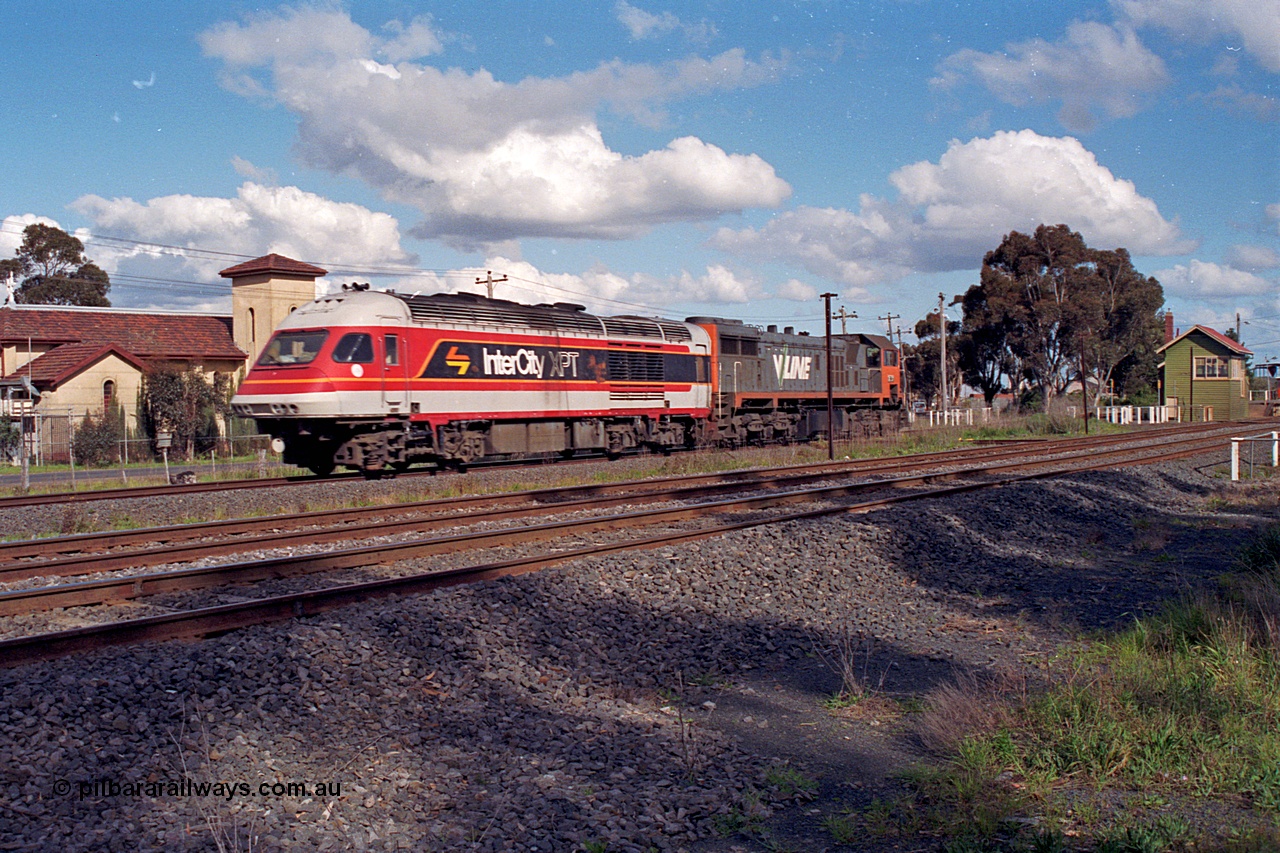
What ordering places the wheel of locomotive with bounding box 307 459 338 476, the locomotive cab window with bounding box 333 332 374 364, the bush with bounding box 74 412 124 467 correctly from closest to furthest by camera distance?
the locomotive cab window with bounding box 333 332 374 364, the wheel of locomotive with bounding box 307 459 338 476, the bush with bounding box 74 412 124 467

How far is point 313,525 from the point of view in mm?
13742

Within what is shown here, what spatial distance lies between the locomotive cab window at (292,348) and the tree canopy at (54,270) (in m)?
66.9

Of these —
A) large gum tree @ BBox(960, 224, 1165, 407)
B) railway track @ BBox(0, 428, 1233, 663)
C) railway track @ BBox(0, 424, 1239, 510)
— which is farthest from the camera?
large gum tree @ BBox(960, 224, 1165, 407)

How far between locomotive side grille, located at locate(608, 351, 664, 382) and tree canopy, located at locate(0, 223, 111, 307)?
6607 centimetres

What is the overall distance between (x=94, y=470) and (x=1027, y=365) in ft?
181

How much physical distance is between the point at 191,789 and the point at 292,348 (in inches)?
573

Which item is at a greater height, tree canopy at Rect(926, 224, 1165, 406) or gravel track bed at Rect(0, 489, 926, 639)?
tree canopy at Rect(926, 224, 1165, 406)

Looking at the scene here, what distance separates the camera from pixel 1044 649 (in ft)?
26.0

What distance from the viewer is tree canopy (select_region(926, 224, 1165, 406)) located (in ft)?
206

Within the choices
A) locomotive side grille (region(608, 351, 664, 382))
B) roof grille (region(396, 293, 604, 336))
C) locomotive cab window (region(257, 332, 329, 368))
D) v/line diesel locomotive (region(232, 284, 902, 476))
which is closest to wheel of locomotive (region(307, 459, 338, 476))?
v/line diesel locomotive (region(232, 284, 902, 476))

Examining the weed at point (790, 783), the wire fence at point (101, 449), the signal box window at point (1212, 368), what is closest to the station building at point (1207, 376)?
the signal box window at point (1212, 368)

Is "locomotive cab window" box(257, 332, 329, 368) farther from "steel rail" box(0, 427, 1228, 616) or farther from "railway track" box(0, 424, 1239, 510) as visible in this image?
"steel rail" box(0, 427, 1228, 616)

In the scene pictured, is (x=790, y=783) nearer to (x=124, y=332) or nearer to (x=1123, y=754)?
(x=1123, y=754)

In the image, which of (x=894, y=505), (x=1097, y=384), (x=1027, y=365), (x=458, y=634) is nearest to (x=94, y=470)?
(x=894, y=505)
